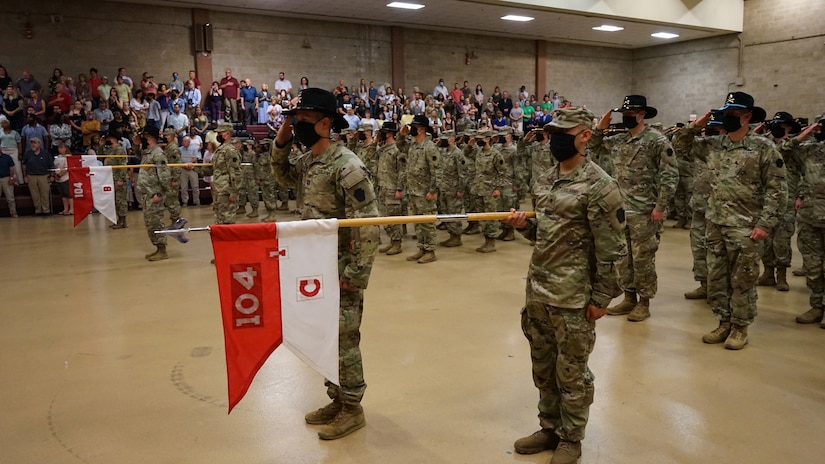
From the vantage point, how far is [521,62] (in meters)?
24.2

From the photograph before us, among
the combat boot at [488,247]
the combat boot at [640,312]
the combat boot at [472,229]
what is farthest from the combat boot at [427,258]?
the combat boot at [640,312]

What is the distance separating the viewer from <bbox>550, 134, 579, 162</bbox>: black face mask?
3092 millimetres

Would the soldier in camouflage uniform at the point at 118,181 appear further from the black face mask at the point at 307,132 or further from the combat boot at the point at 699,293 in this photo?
the combat boot at the point at 699,293

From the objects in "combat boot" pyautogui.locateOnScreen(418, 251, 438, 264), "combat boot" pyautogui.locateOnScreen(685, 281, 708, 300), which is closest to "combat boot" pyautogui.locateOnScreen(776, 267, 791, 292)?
"combat boot" pyautogui.locateOnScreen(685, 281, 708, 300)

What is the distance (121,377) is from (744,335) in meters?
4.84

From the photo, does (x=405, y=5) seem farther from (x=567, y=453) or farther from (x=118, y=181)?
(x=567, y=453)

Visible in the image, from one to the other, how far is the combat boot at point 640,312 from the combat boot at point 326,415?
10.4 feet

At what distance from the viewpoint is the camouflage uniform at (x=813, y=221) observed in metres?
5.54

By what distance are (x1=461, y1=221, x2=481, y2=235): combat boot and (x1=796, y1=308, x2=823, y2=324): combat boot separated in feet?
19.6

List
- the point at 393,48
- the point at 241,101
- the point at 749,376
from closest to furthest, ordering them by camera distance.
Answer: the point at 749,376
the point at 241,101
the point at 393,48

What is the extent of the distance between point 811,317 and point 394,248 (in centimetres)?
535

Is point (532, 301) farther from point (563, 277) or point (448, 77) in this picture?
point (448, 77)

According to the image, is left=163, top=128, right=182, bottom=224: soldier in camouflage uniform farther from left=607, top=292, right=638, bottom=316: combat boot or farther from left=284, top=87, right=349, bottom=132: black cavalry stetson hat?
left=607, top=292, right=638, bottom=316: combat boot

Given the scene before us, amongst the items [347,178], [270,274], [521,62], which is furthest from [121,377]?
[521,62]
